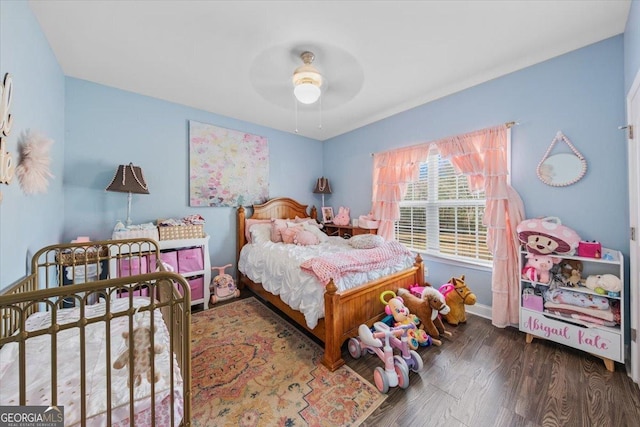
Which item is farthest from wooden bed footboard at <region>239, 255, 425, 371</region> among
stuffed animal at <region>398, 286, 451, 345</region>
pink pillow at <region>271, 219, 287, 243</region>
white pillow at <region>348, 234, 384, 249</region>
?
pink pillow at <region>271, 219, 287, 243</region>

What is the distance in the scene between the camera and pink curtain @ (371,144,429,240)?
121 inches

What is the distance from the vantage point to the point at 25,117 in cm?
155

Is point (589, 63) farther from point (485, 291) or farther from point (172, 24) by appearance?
point (172, 24)

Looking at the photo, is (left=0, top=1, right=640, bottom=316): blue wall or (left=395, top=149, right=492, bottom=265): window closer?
(left=0, top=1, right=640, bottom=316): blue wall

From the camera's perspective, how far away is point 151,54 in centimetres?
208

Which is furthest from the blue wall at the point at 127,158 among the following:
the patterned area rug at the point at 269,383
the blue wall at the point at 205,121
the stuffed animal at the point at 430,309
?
the stuffed animal at the point at 430,309

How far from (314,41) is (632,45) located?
2.21 m

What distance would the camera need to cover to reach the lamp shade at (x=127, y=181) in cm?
238

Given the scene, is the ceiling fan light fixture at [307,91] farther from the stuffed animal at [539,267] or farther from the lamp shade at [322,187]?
the stuffed animal at [539,267]

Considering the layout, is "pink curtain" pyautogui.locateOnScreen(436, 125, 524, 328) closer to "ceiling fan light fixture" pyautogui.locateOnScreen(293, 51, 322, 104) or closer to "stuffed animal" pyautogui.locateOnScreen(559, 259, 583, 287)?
"stuffed animal" pyautogui.locateOnScreen(559, 259, 583, 287)

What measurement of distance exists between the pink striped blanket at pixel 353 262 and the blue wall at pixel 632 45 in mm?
2067

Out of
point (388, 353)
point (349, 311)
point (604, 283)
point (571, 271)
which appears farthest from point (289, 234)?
point (604, 283)

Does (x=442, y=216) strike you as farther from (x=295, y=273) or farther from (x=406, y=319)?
(x=295, y=273)

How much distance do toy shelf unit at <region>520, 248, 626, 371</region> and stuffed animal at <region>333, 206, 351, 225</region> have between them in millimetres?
2253
